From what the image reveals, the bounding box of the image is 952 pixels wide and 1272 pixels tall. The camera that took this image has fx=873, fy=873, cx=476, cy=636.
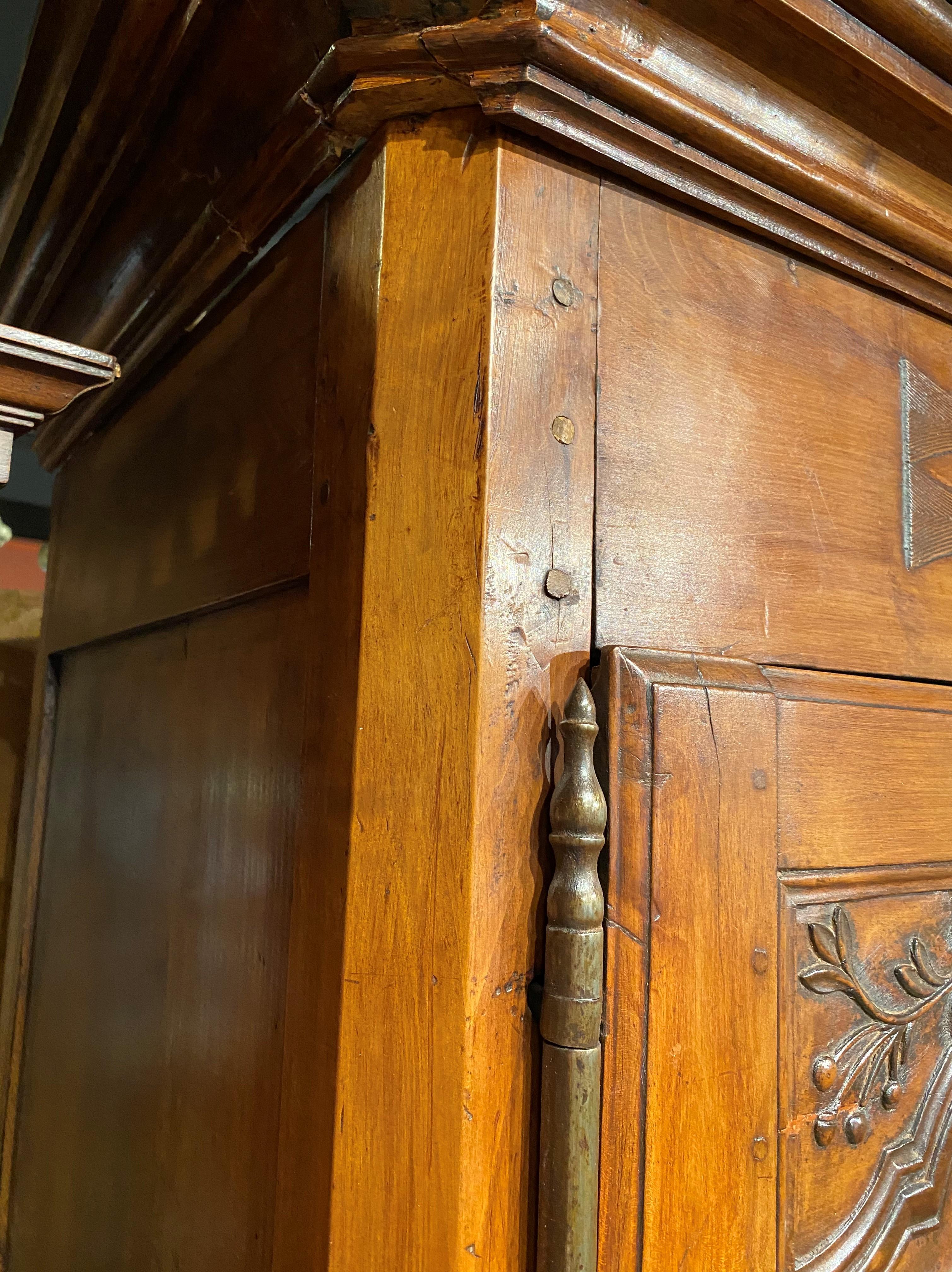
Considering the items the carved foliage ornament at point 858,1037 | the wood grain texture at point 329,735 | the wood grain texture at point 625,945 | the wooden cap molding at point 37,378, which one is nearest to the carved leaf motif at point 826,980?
the carved foliage ornament at point 858,1037

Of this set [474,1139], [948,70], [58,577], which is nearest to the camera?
[474,1139]

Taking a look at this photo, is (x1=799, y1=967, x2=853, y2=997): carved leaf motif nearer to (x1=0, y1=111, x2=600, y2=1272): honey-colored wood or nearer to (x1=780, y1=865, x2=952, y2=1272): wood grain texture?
(x1=780, y1=865, x2=952, y2=1272): wood grain texture

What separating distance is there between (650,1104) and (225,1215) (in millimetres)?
352

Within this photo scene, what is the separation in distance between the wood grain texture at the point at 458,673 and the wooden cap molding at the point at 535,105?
0.04 m

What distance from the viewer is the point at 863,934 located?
2.02ft

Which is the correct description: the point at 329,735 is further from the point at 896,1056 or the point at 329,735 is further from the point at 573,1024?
the point at 896,1056

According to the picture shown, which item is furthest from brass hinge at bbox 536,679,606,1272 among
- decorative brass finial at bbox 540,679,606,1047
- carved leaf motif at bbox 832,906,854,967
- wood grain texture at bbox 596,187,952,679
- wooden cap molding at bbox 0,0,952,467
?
wooden cap molding at bbox 0,0,952,467

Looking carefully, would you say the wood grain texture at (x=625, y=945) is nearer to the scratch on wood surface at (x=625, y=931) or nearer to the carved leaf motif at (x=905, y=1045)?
the scratch on wood surface at (x=625, y=931)

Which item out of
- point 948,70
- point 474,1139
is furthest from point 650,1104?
point 948,70

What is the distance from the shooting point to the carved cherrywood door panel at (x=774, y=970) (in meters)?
→ 0.50

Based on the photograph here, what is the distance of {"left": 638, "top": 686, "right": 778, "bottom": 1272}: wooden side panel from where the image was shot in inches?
19.8

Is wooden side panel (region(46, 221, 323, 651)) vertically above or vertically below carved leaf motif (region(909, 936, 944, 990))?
above

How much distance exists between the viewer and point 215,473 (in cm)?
80

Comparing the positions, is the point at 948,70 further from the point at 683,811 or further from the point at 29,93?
the point at 29,93
